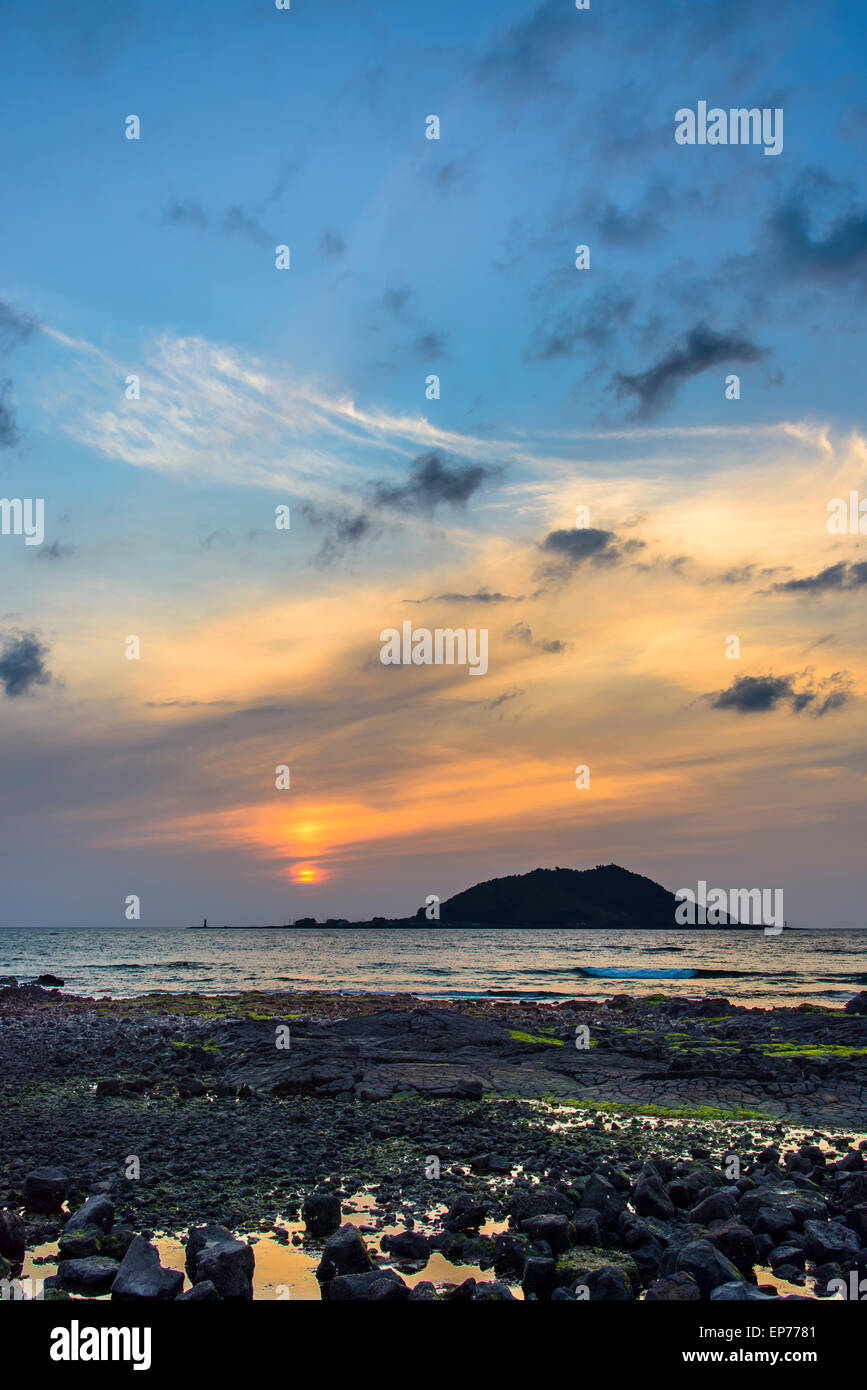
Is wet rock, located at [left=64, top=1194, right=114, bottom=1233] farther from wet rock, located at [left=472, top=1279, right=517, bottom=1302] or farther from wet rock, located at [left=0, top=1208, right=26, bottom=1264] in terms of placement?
wet rock, located at [left=472, top=1279, right=517, bottom=1302]

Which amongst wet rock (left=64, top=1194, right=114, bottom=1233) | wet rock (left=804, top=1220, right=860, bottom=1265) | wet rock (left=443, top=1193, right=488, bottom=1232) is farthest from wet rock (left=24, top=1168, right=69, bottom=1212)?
wet rock (left=804, top=1220, right=860, bottom=1265)

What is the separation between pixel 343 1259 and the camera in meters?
7.96

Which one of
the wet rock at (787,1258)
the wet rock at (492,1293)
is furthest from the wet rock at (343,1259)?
the wet rock at (787,1258)

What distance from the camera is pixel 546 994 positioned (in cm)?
6028

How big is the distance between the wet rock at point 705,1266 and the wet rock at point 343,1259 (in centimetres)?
297

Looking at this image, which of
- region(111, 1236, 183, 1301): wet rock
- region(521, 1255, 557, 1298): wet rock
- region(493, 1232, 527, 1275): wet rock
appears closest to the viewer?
region(111, 1236, 183, 1301): wet rock

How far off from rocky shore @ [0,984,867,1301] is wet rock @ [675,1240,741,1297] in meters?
0.02

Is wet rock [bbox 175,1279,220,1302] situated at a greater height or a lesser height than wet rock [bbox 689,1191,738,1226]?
greater

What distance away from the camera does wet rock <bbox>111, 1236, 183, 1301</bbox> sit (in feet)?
24.1

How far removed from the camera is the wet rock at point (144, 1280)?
289 inches

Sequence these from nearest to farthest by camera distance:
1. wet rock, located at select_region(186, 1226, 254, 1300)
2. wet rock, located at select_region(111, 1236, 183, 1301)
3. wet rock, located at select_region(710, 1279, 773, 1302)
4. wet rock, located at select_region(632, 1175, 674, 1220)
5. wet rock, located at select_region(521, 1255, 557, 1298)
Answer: wet rock, located at select_region(710, 1279, 773, 1302)
wet rock, located at select_region(111, 1236, 183, 1301)
wet rock, located at select_region(186, 1226, 254, 1300)
wet rock, located at select_region(521, 1255, 557, 1298)
wet rock, located at select_region(632, 1175, 674, 1220)

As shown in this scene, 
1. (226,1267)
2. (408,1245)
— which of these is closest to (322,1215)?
(408,1245)

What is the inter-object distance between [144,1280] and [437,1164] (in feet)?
16.4
